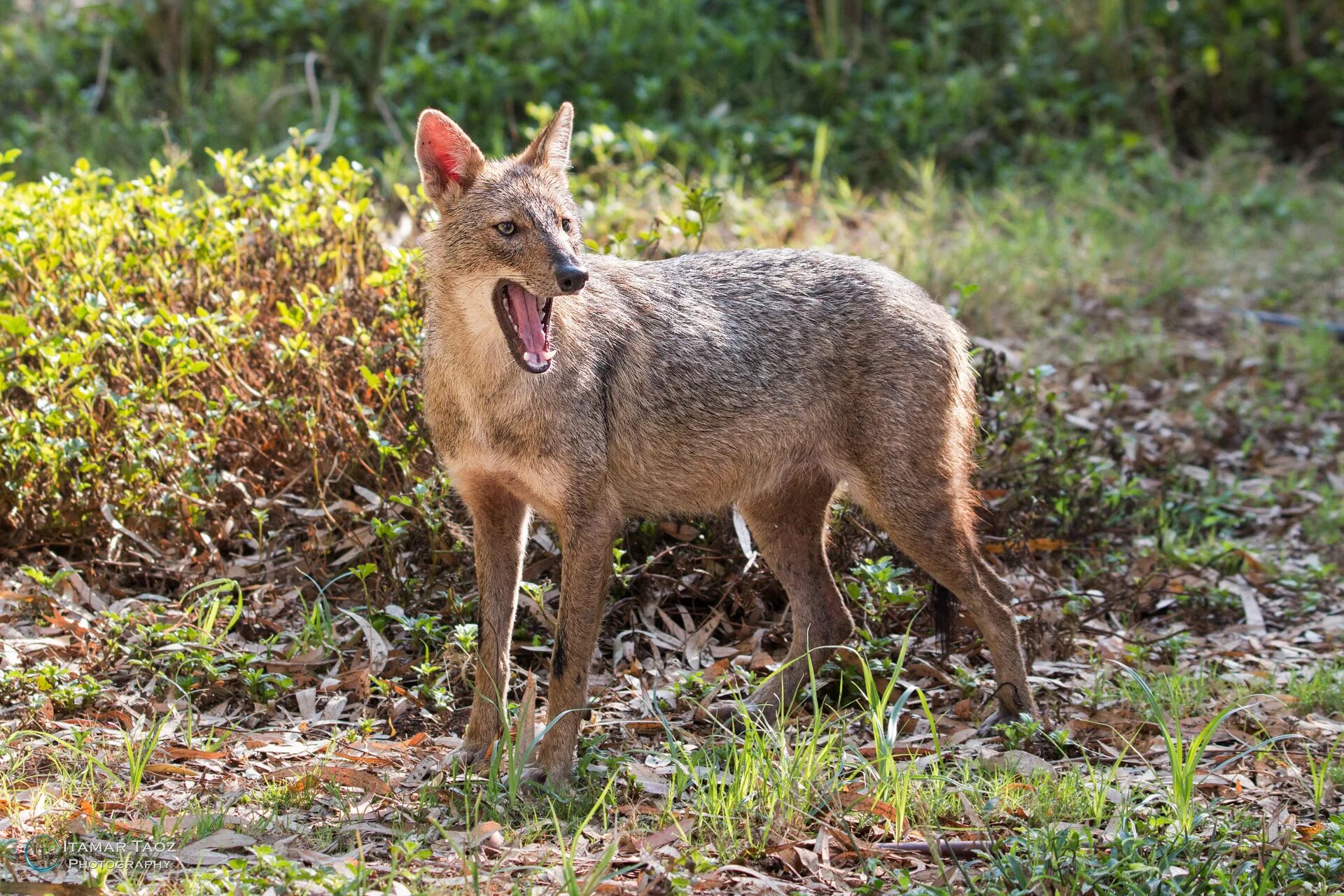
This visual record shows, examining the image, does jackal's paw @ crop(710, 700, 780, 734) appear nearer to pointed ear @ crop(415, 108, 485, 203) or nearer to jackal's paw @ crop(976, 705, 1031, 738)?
jackal's paw @ crop(976, 705, 1031, 738)

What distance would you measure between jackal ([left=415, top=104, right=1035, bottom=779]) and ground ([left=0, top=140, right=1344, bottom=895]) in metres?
0.22

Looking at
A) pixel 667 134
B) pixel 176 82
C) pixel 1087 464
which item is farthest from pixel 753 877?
pixel 176 82

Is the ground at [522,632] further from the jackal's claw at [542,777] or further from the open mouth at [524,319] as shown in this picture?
the open mouth at [524,319]

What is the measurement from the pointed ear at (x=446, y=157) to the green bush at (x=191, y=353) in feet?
3.61

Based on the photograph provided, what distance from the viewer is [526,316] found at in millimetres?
4414

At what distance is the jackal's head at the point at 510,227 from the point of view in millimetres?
4293

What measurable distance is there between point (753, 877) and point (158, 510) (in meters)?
3.07

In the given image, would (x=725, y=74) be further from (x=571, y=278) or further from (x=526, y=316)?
(x=571, y=278)

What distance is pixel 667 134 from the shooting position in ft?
31.7

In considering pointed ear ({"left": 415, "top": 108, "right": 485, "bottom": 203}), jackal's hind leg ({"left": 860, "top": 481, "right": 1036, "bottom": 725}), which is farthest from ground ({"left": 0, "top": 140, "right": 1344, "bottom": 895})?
pointed ear ({"left": 415, "top": 108, "right": 485, "bottom": 203})

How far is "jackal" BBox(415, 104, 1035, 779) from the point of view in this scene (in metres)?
4.50

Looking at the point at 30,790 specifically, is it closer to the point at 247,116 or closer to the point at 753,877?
the point at 753,877

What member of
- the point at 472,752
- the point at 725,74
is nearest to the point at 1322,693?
the point at 472,752

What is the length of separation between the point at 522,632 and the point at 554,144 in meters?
1.91
